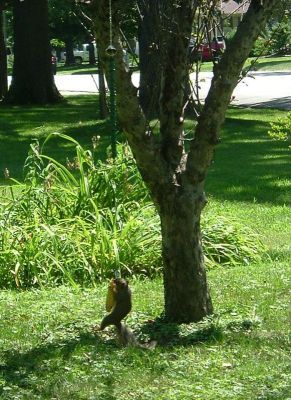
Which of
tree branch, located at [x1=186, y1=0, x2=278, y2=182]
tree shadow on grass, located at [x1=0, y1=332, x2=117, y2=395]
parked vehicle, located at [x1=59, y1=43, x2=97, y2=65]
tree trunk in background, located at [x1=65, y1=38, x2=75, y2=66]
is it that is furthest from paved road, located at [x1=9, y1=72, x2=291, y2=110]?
parked vehicle, located at [x1=59, y1=43, x2=97, y2=65]

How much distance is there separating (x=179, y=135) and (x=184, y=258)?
785mm

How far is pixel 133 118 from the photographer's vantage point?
5.61 m

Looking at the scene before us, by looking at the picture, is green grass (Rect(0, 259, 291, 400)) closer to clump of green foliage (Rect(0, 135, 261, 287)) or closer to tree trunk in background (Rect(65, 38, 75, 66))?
clump of green foliage (Rect(0, 135, 261, 287))

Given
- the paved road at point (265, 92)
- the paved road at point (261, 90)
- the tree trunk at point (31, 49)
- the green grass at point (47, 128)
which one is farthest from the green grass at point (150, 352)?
the tree trunk at point (31, 49)

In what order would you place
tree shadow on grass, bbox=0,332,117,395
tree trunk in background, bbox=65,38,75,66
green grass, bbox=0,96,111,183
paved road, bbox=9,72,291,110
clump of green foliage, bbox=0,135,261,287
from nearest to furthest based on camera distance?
tree shadow on grass, bbox=0,332,117,395
clump of green foliage, bbox=0,135,261,287
green grass, bbox=0,96,111,183
paved road, bbox=9,72,291,110
tree trunk in background, bbox=65,38,75,66

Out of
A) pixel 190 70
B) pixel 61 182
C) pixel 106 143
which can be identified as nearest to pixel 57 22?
pixel 106 143

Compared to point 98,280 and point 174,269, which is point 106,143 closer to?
point 98,280

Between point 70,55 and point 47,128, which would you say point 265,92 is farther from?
point 70,55

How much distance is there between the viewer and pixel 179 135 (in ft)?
19.3

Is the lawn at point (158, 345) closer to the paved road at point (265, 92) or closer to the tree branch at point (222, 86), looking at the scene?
the tree branch at point (222, 86)

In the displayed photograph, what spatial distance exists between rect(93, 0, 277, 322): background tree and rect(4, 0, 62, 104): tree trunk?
66.6 feet

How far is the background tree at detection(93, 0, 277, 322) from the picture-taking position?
18.5 feet

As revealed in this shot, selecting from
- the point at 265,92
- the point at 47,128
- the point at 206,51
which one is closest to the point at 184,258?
the point at 206,51

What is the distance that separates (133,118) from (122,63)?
Result: 0.35 metres
